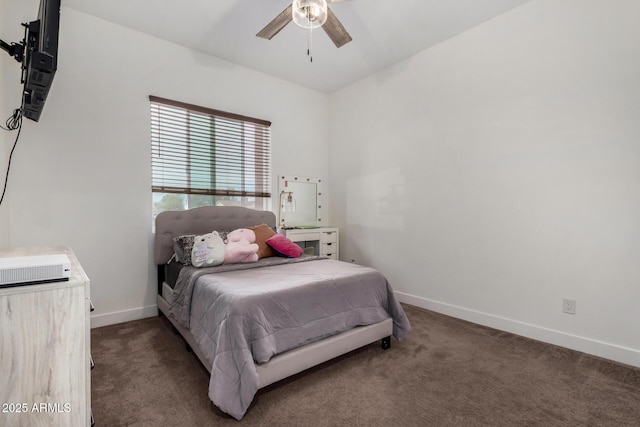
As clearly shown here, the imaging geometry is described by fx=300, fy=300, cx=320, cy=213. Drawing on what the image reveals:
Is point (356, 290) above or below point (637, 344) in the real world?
above

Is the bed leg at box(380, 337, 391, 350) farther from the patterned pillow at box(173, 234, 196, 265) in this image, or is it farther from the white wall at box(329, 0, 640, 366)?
the patterned pillow at box(173, 234, 196, 265)

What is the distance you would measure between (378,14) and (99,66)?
8.48 feet

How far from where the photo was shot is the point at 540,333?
2.51 m

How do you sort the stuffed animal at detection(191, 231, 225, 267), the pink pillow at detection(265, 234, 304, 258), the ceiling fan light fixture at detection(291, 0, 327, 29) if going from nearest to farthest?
the ceiling fan light fixture at detection(291, 0, 327, 29), the stuffed animal at detection(191, 231, 225, 267), the pink pillow at detection(265, 234, 304, 258)

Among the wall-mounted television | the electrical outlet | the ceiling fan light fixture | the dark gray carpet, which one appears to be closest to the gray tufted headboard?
the dark gray carpet

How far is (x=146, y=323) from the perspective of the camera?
2855 mm

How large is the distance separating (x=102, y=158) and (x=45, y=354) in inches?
90.7

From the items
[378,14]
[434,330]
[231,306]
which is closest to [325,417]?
[231,306]

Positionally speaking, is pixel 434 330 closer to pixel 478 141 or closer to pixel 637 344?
pixel 637 344

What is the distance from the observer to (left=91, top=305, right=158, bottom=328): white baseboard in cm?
275

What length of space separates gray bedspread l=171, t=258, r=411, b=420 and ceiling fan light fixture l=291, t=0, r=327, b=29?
70.2 inches

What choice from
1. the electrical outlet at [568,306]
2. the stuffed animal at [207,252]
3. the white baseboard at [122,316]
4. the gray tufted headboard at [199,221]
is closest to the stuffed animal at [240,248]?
the stuffed animal at [207,252]

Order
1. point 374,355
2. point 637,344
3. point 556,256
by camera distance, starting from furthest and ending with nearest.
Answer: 1. point 556,256
2. point 374,355
3. point 637,344

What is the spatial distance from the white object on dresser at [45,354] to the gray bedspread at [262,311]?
2.11 feet
